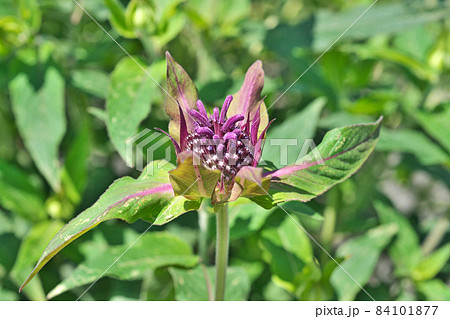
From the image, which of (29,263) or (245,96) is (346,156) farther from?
(29,263)

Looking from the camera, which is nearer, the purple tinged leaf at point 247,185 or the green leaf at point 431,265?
→ the purple tinged leaf at point 247,185

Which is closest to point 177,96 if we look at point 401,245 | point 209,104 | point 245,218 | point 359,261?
point 245,218

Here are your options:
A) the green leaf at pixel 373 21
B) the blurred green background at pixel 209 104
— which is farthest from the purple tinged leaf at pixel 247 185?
the green leaf at pixel 373 21

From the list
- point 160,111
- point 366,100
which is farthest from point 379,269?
point 160,111

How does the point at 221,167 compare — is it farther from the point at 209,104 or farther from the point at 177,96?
the point at 209,104

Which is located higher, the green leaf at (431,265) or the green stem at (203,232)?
the green stem at (203,232)

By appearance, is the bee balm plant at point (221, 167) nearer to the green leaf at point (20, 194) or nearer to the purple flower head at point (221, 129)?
the purple flower head at point (221, 129)

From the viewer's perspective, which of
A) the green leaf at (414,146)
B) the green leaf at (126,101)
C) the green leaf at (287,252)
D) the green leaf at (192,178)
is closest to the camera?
the green leaf at (192,178)
